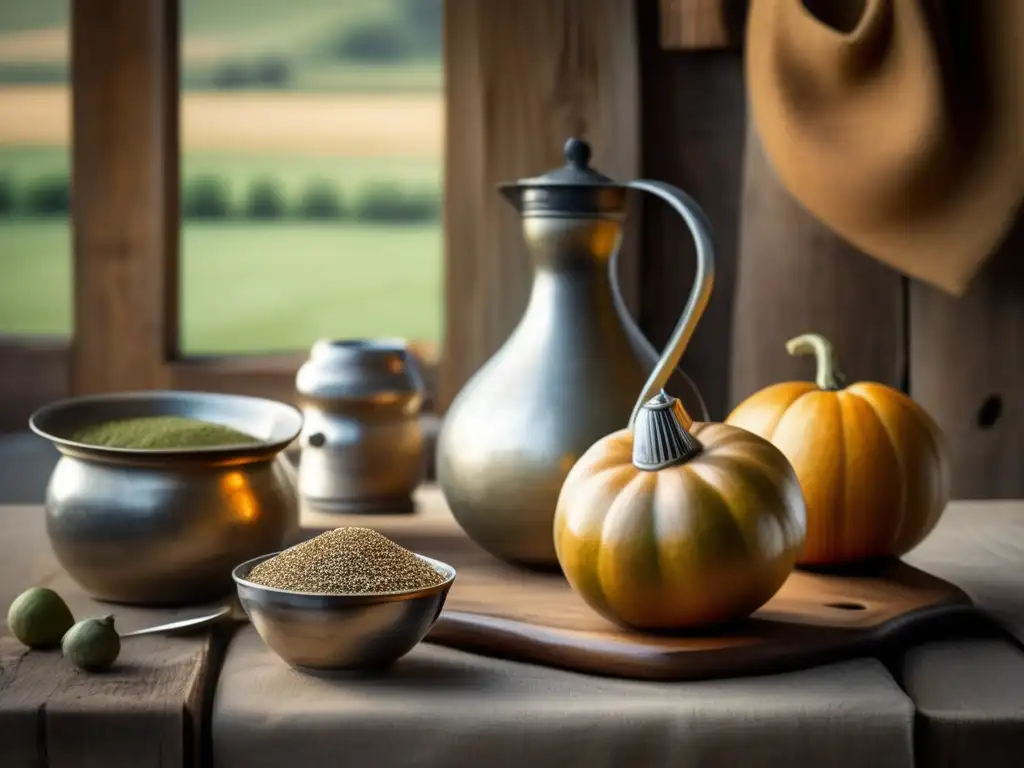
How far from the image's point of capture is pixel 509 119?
1669 millimetres

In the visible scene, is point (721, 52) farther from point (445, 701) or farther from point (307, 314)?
point (445, 701)

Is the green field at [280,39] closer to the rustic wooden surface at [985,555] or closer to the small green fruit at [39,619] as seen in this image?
the rustic wooden surface at [985,555]

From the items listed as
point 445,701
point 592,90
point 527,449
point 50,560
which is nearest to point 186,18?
point 592,90

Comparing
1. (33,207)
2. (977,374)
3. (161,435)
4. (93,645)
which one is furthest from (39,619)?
(977,374)

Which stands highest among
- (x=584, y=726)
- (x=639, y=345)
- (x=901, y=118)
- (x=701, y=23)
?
(x=701, y=23)

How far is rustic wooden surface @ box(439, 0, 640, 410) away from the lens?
1651 mm

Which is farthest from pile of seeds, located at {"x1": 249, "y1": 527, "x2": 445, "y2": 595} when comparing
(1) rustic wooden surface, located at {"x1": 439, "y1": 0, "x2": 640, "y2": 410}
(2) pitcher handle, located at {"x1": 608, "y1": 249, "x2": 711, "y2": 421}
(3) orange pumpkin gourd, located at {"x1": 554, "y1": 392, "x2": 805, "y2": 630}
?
(1) rustic wooden surface, located at {"x1": 439, "y1": 0, "x2": 640, "y2": 410}

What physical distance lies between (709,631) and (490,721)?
0.18 meters

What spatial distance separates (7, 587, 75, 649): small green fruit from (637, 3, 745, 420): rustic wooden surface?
0.97m

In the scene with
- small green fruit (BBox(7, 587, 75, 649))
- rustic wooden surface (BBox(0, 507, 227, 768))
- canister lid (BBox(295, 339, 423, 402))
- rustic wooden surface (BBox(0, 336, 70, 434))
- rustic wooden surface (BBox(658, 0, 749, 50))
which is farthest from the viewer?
rustic wooden surface (BBox(0, 336, 70, 434))

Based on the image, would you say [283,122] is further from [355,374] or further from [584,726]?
[584,726]

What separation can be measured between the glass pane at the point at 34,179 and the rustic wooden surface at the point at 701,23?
2.51ft

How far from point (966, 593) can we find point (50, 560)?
2.47ft

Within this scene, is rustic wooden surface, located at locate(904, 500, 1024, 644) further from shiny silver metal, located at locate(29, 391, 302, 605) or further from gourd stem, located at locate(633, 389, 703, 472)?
shiny silver metal, located at locate(29, 391, 302, 605)
